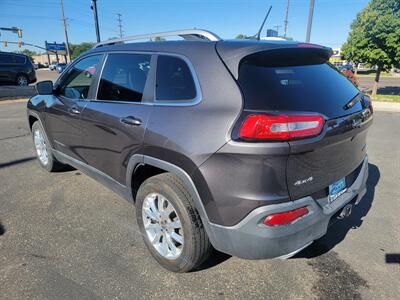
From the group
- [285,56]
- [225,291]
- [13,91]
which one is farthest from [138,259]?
[13,91]

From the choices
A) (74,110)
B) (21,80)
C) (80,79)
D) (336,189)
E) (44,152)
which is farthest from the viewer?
(21,80)

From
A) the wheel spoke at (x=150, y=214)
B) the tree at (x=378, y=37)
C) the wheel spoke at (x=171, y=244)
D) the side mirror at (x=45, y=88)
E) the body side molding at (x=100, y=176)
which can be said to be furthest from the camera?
the tree at (x=378, y=37)

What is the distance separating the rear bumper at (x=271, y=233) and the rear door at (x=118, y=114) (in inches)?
40.3

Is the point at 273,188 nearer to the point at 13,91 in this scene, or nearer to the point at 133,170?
the point at 133,170

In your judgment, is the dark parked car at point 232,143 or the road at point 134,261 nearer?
the dark parked car at point 232,143

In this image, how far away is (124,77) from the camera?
116 inches

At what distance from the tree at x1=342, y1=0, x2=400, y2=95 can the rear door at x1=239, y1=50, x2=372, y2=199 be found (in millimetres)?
14730

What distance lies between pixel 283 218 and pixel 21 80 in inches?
756

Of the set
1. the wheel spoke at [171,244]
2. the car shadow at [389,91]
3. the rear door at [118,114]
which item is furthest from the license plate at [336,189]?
the car shadow at [389,91]

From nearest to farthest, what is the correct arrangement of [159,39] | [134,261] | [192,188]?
[192,188]
[134,261]
[159,39]

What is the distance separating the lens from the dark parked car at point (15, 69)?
54.2 feet

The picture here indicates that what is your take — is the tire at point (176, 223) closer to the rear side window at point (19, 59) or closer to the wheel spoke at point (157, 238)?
the wheel spoke at point (157, 238)

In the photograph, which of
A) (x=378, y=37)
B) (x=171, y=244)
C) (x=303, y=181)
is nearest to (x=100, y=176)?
(x=171, y=244)

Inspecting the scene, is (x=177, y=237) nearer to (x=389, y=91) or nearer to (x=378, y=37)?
(x=378, y=37)
